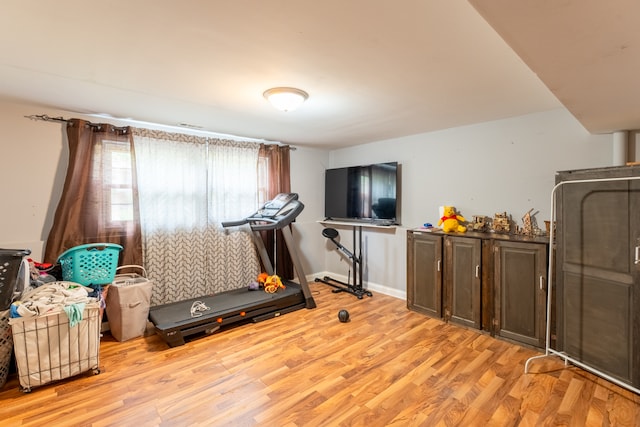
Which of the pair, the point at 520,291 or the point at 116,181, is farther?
the point at 116,181

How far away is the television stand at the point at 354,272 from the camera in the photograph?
4.30 m

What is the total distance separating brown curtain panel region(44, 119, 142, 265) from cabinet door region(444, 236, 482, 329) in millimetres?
3377

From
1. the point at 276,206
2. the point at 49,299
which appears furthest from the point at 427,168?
the point at 49,299

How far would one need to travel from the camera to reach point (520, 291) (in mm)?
2760

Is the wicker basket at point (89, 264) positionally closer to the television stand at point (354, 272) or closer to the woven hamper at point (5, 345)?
the woven hamper at point (5, 345)

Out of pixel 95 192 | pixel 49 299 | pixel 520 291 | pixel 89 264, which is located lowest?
pixel 520 291

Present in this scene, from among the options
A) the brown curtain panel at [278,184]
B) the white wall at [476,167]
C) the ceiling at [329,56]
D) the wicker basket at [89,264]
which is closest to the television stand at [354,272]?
the white wall at [476,167]

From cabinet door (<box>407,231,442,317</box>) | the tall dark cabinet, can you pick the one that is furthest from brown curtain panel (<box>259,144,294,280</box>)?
the tall dark cabinet

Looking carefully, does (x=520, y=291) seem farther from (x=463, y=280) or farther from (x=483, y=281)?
(x=463, y=280)

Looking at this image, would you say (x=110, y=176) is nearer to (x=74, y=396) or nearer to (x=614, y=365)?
(x=74, y=396)

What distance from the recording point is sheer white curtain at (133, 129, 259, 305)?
3369mm

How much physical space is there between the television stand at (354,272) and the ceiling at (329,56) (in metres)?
1.98

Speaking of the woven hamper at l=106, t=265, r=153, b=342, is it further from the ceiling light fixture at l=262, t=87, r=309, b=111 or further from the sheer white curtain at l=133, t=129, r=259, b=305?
the ceiling light fixture at l=262, t=87, r=309, b=111

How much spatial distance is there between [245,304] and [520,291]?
2.75 m
